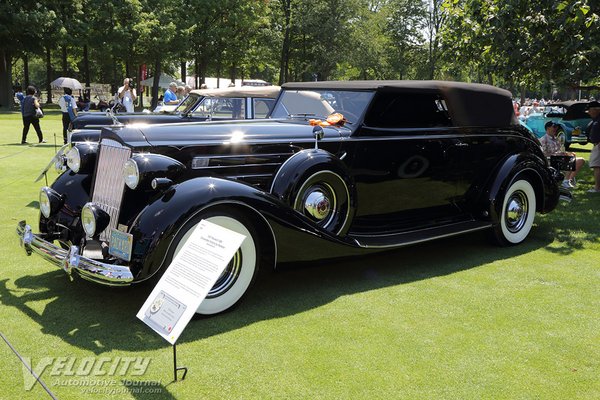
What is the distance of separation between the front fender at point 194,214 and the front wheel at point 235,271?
0.37 ft

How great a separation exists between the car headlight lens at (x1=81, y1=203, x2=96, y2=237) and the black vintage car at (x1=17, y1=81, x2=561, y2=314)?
0.01 m

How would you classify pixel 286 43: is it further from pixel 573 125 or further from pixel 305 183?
pixel 305 183

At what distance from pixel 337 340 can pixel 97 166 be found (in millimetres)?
2550

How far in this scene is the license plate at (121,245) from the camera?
3.78 m

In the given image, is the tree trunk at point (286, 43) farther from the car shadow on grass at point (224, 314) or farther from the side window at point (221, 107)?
the car shadow on grass at point (224, 314)

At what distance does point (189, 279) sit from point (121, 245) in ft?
2.96

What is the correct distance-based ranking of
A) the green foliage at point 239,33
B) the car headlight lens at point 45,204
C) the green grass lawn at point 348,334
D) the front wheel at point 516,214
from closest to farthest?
the green grass lawn at point 348,334 → the car headlight lens at point 45,204 → the front wheel at point 516,214 → the green foliage at point 239,33

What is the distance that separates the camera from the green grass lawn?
125 inches

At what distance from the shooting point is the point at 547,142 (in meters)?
10.3

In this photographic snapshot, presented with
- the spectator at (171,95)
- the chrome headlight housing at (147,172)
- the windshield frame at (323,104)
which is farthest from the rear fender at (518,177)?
the spectator at (171,95)

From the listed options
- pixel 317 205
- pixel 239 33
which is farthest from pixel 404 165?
pixel 239 33

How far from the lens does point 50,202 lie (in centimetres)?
475

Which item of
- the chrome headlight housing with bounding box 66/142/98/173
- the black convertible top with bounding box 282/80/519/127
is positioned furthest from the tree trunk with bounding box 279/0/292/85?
the chrome headlight housing with bounding box 66/142/98/173

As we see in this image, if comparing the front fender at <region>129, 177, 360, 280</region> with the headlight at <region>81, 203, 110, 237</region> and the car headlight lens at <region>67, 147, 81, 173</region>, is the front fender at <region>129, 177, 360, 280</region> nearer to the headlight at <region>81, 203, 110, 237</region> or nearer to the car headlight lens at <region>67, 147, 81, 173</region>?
the headlight at <region>81, 203, 110, 237</region>
